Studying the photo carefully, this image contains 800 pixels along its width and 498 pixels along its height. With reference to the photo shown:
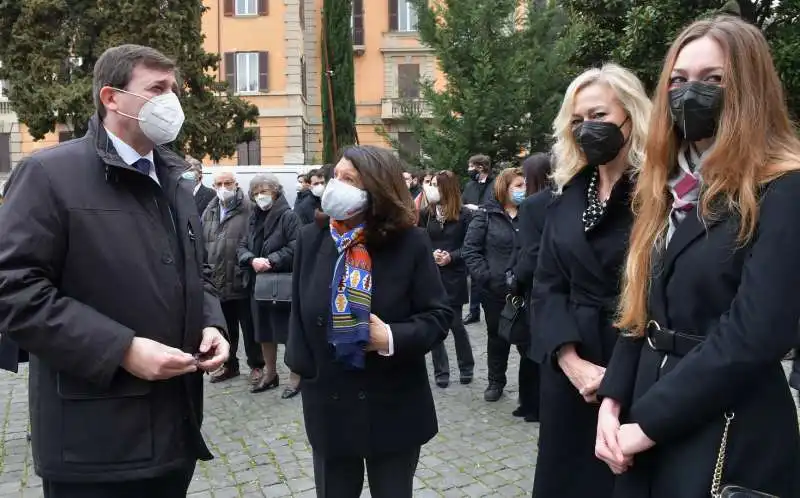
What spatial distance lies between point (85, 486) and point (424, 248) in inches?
65.5

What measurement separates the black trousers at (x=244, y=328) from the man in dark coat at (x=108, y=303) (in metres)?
4.74

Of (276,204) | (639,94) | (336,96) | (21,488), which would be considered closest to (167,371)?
(639,94)

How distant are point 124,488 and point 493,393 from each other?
4590 mm

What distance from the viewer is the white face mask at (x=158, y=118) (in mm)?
2602

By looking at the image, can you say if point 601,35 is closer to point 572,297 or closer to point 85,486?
point 572,297

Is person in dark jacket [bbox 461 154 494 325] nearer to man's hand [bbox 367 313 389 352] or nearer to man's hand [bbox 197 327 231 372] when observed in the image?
man's hand [bbox 367 313 389 352]

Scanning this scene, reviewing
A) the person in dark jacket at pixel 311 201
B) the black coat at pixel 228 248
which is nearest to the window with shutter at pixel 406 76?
the person in dark jacket at pixel 311 201

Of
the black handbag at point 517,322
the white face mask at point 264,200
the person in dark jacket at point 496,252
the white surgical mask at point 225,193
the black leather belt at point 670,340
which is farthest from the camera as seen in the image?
the white surgical mask at point 225,193

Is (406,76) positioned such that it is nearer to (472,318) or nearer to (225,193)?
(472,318)

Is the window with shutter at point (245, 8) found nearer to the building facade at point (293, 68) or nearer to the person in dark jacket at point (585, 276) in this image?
the building facade at point (293, 68)

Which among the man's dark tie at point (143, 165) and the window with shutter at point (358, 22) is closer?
the man's dark tie at point (143, 165)

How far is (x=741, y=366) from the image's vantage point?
6.06ft

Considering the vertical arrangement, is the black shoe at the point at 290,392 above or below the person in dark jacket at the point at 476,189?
below

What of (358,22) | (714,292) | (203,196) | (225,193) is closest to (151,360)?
(714,292)
